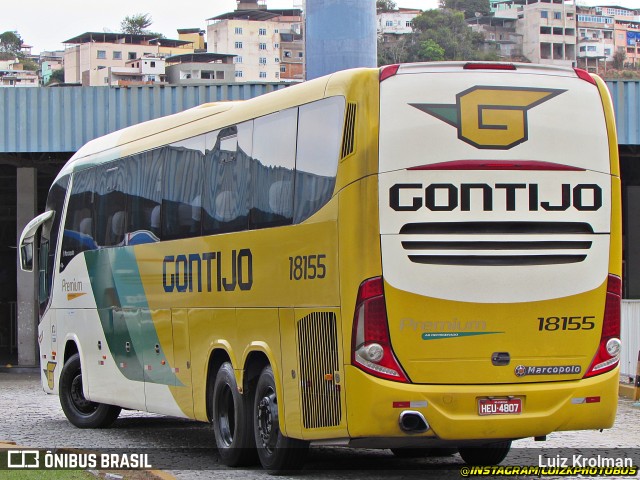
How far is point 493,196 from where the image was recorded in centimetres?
996

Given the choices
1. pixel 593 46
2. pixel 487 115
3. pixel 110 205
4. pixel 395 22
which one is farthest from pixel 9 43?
pixel 487 115

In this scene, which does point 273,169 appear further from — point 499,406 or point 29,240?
point 29,240

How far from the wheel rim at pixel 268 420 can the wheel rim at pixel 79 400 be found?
19.5 feet

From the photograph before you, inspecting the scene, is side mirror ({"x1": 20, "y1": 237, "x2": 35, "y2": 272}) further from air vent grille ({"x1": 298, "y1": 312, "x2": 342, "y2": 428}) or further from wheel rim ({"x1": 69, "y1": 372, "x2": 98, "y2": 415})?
air vent grille ({"x1": 298, "y1": 312, "x2": 342, "y2": 428})

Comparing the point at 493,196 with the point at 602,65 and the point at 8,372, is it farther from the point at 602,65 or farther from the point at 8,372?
the point at 602,65

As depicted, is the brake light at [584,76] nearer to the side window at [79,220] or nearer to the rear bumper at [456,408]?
the rear bumper at [456,408]

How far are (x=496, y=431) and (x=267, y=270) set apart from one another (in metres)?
2.80

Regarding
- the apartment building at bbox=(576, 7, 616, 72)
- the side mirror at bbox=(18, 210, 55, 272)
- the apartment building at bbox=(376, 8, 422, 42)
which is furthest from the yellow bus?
the apartment building at bbox=(576, 7, 616, 72)

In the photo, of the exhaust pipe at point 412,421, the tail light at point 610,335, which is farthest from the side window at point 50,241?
the tail light at point 610,335

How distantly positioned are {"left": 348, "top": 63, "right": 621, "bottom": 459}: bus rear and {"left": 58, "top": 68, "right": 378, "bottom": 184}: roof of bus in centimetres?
89

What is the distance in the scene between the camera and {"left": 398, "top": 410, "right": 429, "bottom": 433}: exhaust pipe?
9727 mm

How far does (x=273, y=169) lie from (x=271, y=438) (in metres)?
2.54

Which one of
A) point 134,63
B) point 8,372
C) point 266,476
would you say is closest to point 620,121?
point 8,372

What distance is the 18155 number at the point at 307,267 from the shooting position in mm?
10453
